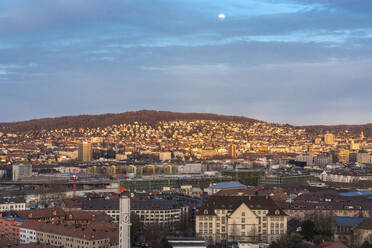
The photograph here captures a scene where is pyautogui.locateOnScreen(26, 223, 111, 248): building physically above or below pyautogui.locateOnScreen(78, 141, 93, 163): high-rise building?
below

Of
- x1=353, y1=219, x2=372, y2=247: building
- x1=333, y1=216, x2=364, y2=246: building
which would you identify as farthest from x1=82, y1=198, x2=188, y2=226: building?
x1=353, y1=219, x2=372, y2=247: building

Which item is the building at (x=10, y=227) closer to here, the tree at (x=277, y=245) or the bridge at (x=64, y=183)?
the tree at (x=277, y=245)

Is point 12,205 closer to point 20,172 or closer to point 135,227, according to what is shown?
point 135,227

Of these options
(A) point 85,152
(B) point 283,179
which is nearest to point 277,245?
(B) point 283,179

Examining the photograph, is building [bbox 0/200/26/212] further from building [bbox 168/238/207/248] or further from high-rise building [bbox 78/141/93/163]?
high-rise building [bbox 78/141/93/163]

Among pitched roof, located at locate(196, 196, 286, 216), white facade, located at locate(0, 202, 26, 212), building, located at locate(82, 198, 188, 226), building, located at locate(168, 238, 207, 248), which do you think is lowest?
white facade, located at locate(0, 202, 26, 212)

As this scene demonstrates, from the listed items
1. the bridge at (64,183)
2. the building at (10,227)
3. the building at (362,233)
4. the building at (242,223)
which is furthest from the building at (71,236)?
the bridge at (64,183)
